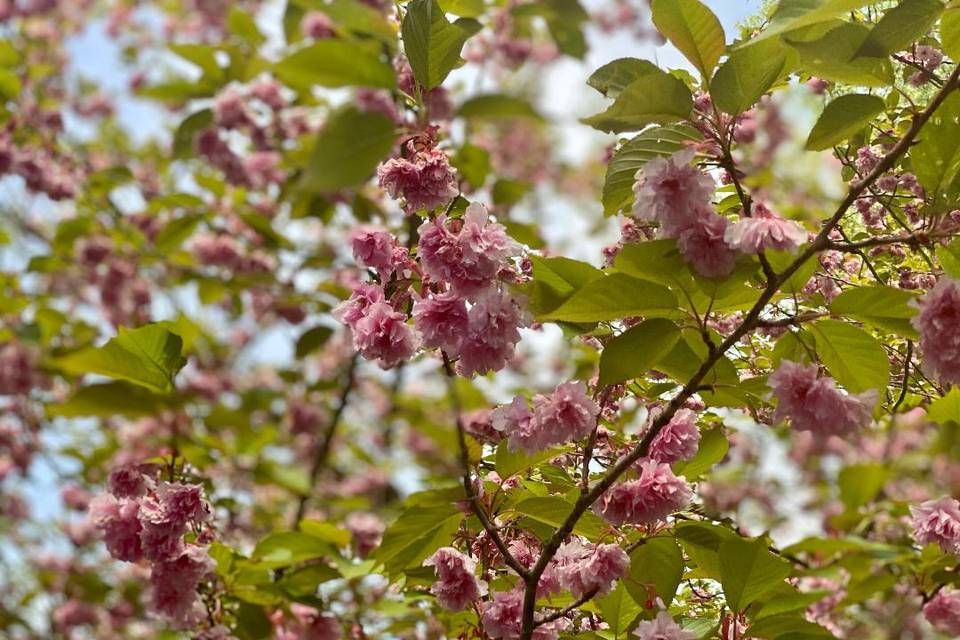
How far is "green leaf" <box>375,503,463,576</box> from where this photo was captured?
134 centimetres

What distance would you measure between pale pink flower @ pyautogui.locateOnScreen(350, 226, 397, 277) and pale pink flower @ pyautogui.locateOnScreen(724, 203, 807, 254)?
528mm

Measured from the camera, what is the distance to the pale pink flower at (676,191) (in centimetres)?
115

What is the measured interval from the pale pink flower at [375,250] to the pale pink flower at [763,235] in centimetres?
53

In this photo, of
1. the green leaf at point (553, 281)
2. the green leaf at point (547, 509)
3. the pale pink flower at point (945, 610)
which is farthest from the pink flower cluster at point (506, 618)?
the pale pink flower at point (945, 610)

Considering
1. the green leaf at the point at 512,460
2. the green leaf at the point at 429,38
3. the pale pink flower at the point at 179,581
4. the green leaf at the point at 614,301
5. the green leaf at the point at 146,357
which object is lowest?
the pale pink flower at the point at 179,581

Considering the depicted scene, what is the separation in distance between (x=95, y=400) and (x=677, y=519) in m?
1.16

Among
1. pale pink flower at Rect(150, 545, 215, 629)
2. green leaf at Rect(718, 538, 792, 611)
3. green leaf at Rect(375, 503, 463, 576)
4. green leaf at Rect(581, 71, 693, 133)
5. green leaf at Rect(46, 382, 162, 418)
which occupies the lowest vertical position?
green leaf at Rect(46, 382, 162, 418)

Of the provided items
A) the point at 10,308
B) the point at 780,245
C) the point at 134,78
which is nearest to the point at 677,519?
the point at 780,245

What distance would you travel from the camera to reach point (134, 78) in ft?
23.4

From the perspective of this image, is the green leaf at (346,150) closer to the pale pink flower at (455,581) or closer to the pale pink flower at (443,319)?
the pale pink flower at (443,319)

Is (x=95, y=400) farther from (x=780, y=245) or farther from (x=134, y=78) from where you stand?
(x=134, y=78)

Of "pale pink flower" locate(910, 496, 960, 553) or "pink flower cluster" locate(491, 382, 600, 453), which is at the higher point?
"pink flower cluster" locate(491, 382, 600, 453)

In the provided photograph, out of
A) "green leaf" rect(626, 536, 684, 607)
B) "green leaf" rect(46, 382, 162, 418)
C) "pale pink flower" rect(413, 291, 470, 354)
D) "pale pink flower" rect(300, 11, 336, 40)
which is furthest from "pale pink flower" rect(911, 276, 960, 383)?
"pale pink flower" rect(300, 11, 336, 40)

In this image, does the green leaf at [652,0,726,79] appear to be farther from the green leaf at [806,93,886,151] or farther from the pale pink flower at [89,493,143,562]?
the pale pink flower at [89,493,143,562]
